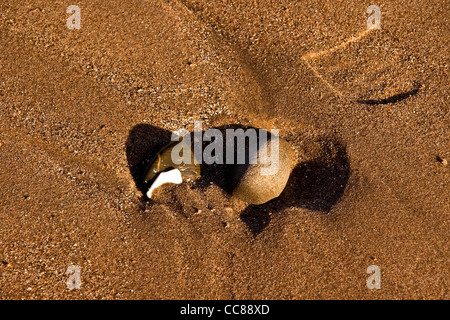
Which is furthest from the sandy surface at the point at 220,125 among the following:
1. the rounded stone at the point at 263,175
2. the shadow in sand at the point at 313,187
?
the rounded stone at the point at 263,175

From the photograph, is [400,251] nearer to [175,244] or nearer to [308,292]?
[308,292]

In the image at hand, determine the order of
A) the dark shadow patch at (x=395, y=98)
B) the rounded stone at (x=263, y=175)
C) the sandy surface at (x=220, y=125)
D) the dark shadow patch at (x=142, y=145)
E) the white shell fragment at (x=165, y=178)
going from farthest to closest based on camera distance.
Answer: the dark shadow patch at (x=395, y=98) < the dark shadow patch at (x=142, y=145) < the white shell fragment at (x=165, y=178) < the rounded stone at (x=263, y=175) < the sandy surface at (x=220, y=125)

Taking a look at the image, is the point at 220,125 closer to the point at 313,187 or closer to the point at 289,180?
the point at 289,180

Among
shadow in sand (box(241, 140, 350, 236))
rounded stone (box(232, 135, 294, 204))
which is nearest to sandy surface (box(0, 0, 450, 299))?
shadow in sand (box(241, 140, 350, 236))

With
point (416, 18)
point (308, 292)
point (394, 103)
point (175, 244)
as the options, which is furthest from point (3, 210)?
point (416, 18)

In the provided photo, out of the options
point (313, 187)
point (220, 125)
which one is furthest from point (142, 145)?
point (313, 187)

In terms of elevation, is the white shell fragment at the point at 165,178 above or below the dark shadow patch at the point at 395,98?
below

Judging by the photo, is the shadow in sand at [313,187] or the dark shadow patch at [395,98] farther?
the dark shadow patch at [395,98]

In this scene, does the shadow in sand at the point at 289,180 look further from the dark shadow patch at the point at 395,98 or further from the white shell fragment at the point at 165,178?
the dark shadow patch at the point at 395,98
